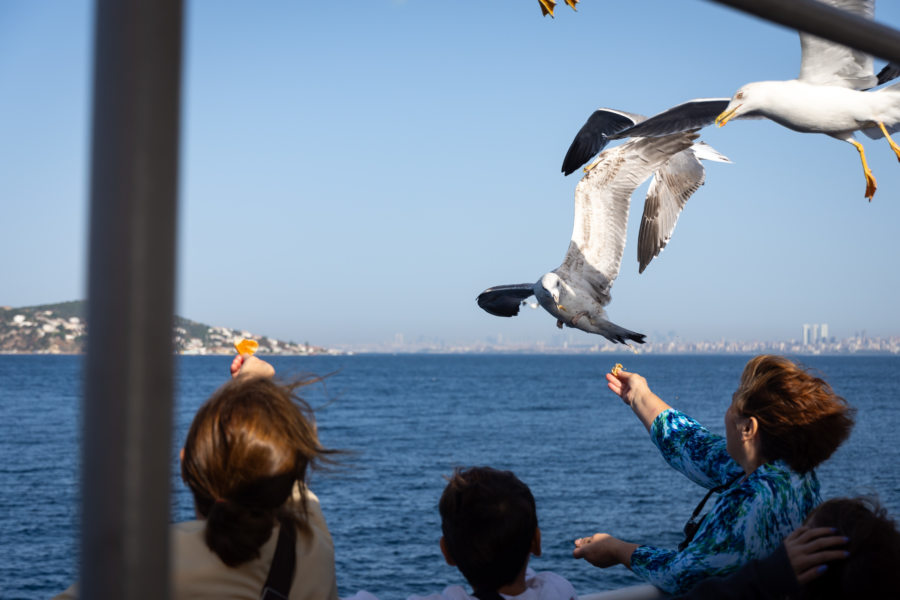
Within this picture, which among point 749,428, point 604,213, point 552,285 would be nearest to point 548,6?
point 749,428

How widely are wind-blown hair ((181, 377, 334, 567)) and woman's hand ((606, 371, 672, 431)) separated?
1.17 m

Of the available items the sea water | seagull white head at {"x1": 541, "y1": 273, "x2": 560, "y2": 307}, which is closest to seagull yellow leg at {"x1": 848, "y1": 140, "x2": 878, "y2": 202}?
the sea water

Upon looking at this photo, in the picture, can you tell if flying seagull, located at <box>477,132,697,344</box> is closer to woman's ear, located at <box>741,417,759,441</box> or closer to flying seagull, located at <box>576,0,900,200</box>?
flying seagull, located at <box>576,0,900,200</box>

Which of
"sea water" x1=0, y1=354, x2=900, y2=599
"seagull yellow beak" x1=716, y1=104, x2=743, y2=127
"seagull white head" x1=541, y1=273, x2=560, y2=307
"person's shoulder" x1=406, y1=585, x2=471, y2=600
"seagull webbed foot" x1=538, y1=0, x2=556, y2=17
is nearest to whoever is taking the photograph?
"person's shoulder" x1=406, y1=585, x2=471, y2=600

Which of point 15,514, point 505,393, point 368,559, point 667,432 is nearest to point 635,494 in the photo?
point 368,559

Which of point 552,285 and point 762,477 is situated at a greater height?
point 552,285

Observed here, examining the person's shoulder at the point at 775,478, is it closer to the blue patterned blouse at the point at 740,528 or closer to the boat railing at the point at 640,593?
the blue patterned blouse at the point at 740,528

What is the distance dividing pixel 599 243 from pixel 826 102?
166cm

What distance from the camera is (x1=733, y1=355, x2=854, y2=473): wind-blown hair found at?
1.83 m

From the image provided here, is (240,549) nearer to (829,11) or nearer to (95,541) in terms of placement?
(95,541)

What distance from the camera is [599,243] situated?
3854 millimetres

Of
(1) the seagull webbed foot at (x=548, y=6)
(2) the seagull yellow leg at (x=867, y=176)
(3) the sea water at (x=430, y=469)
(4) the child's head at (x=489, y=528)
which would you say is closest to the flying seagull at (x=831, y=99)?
(2) the seagull yellow leg at (x=867, y=176)

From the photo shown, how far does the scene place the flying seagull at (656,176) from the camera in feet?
13.3

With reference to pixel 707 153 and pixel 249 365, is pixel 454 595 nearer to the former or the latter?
pixel 249 365
